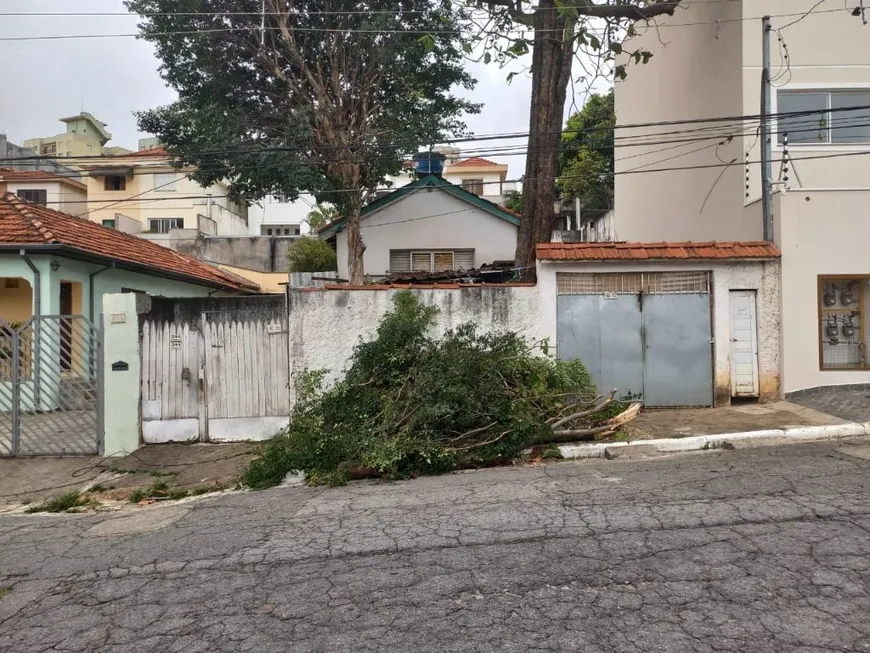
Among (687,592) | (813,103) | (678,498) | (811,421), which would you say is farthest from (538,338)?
(813,103)

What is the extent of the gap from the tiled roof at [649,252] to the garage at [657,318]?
2 cm

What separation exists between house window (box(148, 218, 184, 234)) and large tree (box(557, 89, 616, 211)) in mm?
21582

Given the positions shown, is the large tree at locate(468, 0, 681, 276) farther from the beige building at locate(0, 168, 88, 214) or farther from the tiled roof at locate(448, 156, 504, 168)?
the tiled roof at locate(448, 156, 504, 168)

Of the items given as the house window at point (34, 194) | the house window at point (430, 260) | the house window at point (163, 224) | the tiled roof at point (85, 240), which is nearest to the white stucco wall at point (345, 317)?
the tiled roof at point (85, 240)

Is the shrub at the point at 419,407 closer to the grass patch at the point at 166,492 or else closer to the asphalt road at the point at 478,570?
the grass patch at the point at 166,492

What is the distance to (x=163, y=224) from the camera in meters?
35.9

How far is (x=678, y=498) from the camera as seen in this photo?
17.8ft

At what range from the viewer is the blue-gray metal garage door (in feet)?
31.8

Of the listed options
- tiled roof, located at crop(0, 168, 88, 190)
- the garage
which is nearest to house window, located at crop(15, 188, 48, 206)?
tiled roof, located at crop(0, 168, 88, 190)

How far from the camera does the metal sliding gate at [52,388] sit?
8.75 metres

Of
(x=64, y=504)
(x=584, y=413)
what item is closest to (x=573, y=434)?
(x=584, y=413)

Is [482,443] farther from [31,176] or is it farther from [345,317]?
[31,176]

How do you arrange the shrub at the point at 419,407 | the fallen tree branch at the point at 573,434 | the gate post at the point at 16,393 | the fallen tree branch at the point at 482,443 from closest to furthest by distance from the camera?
the shrub at the point at 419,407
the fallen tree branch at the point at 482,443
the fallen tree branch at the point at 573,434
the gate post at the point at 16,393

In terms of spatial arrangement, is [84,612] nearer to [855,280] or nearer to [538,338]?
[538,338]
